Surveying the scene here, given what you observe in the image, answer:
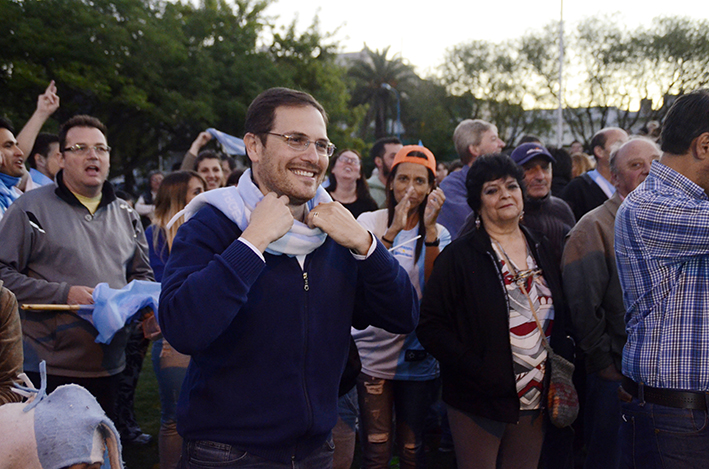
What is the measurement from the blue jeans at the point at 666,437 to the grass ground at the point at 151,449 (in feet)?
7.23

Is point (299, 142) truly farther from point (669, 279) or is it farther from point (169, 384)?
point (169, 384)

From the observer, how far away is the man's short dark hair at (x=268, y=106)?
83.9 inches

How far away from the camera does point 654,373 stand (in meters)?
2.44

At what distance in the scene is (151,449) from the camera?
201 inches

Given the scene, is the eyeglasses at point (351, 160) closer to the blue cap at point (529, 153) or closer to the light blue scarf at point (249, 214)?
the blue cap at point (529, 153)

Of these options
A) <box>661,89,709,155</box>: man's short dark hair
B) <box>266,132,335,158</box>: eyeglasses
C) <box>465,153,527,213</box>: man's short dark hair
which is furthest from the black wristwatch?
<box>266,132,335,158</box>: eyeglasses

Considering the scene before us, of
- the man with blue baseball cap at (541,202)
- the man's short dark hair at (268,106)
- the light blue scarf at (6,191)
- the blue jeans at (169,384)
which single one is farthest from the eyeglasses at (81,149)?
the man with blue baseball cap at (541,202)

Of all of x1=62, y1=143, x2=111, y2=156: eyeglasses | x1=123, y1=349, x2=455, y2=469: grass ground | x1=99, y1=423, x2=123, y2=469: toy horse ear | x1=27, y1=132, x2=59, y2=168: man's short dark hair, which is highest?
x1=27, y1=132, x2=59, y2=168: man's short dark hair

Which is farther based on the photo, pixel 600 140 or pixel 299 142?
pixel 600 140

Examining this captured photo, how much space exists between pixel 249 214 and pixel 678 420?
6.01ft

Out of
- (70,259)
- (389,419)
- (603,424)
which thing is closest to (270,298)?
(389,419)

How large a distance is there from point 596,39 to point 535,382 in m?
32.3

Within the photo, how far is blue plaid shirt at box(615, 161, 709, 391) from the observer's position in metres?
2.35

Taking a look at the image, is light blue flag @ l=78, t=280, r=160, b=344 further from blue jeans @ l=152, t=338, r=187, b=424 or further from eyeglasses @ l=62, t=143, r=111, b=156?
eyeglasses @ l=62, t=143, r=111, b=156
